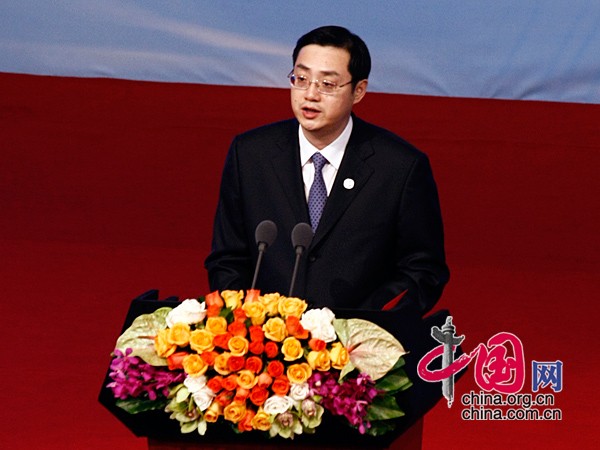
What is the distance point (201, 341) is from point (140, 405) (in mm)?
138

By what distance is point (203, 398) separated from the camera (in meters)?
1.94

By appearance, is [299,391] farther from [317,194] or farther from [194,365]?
[317,194]

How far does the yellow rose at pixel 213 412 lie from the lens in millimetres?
1944

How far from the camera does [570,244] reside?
16.2 ft

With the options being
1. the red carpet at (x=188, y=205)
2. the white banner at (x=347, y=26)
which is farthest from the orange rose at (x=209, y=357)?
the white banner at (x=347, y=26)

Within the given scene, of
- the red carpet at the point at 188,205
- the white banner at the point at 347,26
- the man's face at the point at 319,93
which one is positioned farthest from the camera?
the white banner at the point at 347,26

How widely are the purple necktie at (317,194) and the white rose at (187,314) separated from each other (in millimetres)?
563

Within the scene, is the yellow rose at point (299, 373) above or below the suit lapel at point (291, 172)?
below

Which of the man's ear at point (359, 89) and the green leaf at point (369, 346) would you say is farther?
the man's ear at point (359, 89)

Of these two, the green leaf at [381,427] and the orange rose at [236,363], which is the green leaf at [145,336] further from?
the green leaf at [381,427]

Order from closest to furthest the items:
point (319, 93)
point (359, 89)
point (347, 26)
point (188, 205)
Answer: point (319, 93)
point (359, 89)
point (347, 26)
point (188, 205)

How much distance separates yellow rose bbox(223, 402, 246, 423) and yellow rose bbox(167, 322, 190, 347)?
0.12 metres

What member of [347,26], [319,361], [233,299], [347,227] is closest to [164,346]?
[233,299]

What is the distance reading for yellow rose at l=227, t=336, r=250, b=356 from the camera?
1.96 m
